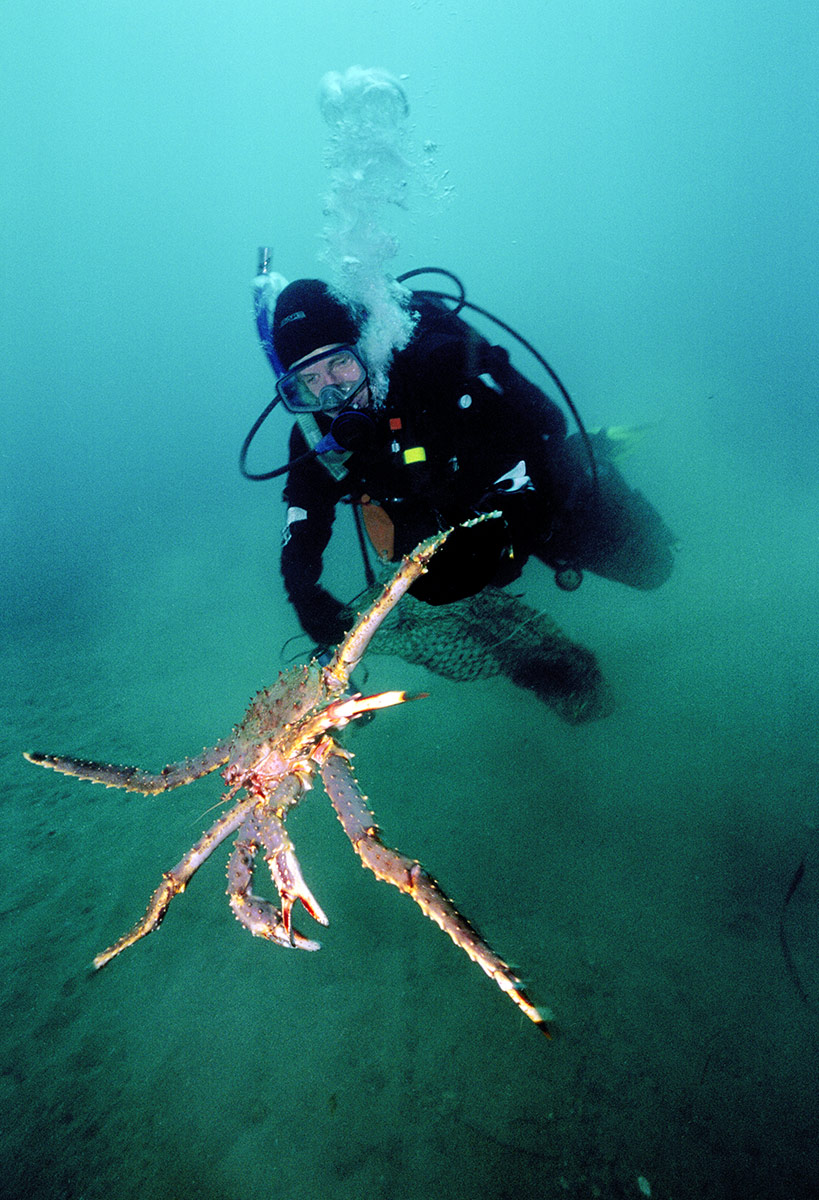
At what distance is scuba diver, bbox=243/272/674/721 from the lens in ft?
10.8

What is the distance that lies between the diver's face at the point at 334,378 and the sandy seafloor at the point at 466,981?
3040 millimetres

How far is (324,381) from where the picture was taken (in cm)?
354

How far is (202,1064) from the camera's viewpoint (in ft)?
7.27

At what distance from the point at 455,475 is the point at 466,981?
2.91 m

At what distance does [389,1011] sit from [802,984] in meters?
2.04

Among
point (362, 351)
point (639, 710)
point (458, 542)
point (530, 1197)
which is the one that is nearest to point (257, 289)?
point (362, 351)

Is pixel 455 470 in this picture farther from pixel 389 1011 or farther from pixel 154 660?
pixel 154 660

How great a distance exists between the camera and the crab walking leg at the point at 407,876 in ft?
3.37

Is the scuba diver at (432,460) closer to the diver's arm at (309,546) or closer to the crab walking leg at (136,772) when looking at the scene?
the diver's arm at (309,546)

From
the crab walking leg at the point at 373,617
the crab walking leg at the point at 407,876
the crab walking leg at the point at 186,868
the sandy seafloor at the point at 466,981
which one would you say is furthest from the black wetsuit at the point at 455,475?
the sandy seafloor at the point at 466,981

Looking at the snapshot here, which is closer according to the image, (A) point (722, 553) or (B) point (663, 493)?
(A) point (722, 553)

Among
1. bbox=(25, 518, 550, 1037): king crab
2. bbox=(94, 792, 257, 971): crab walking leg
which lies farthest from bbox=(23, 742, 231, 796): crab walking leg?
bbox=(94, 792, 257, 971): crab walking leg

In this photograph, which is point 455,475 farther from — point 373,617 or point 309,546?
point 373,617

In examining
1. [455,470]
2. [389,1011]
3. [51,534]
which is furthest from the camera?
[51,534]
